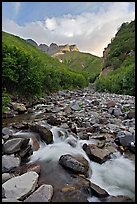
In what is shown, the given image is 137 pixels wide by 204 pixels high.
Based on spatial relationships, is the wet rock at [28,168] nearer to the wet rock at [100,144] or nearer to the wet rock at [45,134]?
the wet rock at [45,134]

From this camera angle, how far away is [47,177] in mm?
4617

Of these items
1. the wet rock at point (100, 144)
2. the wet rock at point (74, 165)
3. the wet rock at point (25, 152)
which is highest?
the wet rock at point (100, 144)

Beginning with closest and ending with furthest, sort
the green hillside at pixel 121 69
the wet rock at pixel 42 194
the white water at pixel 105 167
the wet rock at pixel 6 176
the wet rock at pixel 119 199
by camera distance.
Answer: the wet rock at pixel 42 194, the wet rock at pixel 119 199, the wet rock at pixel 6 176, the white water at pixel 105 167, the green hillside at pixel 121 69

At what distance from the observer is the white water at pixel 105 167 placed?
4512 mm

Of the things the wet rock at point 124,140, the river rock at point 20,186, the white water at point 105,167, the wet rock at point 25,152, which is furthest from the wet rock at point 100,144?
the river rock at point 20,186

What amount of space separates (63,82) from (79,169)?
30718 millimetres

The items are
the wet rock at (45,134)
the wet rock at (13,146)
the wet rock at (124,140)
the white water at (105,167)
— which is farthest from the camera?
the wet rock at (45,134)

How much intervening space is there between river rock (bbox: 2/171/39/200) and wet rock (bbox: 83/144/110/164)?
164 cm

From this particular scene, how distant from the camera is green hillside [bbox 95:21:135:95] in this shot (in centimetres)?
2198

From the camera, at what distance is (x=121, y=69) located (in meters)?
36.0

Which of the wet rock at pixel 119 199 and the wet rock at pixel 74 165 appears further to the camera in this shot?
the wet rock at pixel 74 165

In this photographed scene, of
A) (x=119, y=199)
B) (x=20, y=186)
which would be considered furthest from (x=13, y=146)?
(x=119, y=199)

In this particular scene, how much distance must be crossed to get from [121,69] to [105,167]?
32.1m

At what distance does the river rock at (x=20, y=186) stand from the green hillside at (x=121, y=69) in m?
10.1
